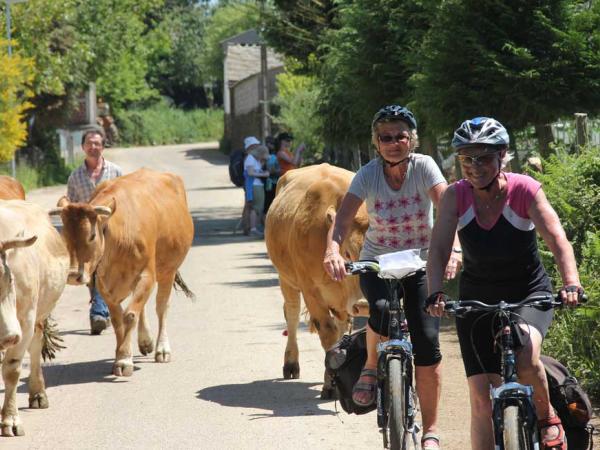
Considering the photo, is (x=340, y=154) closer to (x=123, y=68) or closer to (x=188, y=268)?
(x=188, y=268)

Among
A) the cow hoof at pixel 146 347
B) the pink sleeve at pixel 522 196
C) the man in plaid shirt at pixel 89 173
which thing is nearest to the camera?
the pink sleeve at pixel 522 196

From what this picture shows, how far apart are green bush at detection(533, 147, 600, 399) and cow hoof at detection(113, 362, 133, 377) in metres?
3.47

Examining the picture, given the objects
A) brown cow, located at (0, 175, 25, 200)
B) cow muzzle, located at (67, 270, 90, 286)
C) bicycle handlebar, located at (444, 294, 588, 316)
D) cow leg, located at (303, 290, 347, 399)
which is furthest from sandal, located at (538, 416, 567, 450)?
brown cow, located at (0, 175, 25, 200)

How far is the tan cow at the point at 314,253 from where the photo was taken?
8992mm

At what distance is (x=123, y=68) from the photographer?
7631cm

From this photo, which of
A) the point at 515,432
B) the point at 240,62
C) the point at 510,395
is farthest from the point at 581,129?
the point at 240,62

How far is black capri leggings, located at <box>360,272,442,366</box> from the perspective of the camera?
6.53 m

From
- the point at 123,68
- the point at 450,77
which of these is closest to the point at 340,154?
the point at 450,77

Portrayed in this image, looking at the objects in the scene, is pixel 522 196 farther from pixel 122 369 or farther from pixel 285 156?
pixel 285 156

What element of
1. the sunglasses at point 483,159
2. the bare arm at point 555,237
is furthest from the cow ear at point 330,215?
the bare arm at point 555,237

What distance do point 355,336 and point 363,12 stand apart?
11.0 meters

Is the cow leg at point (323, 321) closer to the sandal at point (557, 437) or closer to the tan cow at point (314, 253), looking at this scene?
the tan cow at point (314, 253)

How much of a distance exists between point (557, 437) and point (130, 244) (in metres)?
5.93

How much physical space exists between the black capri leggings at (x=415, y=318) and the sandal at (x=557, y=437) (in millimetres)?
1204
